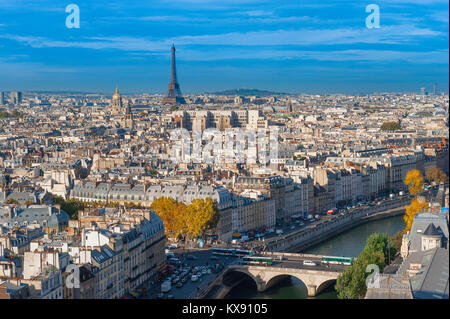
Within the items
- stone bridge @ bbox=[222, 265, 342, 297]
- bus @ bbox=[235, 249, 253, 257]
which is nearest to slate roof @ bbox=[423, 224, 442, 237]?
stone bridge @ bbox=[222, 265, 342, 297]

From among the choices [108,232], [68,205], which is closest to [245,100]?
[68,205]

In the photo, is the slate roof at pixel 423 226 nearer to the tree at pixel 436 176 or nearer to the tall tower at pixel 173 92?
the tree at pixel 436 176

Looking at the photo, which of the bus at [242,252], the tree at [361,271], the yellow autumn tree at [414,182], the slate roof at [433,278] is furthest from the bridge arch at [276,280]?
the yellow autumn tree at [414,182]

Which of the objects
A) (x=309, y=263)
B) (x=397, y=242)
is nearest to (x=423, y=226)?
(x=397, y=242)

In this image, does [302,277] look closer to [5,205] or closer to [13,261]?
[13,261]

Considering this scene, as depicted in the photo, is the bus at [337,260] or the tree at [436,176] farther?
the tree at [436,176]
